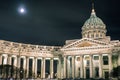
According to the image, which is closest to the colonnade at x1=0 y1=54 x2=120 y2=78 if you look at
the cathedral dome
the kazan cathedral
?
the kazan cathedral

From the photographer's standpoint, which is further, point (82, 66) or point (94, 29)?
point (94, 29)

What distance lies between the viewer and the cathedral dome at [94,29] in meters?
102

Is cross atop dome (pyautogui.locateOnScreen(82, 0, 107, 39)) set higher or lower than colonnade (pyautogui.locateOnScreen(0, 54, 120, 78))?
higher

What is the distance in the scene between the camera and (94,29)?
4053 inches

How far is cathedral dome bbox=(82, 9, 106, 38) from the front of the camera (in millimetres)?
102000

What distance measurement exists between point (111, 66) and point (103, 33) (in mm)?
29351

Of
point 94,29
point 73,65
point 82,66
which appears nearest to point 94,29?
point 94,29

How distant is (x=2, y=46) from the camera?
7638 centimetres

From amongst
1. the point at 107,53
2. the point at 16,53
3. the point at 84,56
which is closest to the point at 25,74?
the point at 16,53

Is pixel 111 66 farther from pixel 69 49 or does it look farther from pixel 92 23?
pixel 92 23

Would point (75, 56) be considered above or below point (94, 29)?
below

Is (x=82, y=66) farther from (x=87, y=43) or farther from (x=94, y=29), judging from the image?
(x=94, y=29)

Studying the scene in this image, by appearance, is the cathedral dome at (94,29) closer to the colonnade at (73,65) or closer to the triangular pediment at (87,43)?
the colonnade at (73,65)

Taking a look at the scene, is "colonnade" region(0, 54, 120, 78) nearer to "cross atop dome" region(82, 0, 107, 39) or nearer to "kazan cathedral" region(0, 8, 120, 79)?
"kazan cathedral" region(0, 8, 120, 79)
